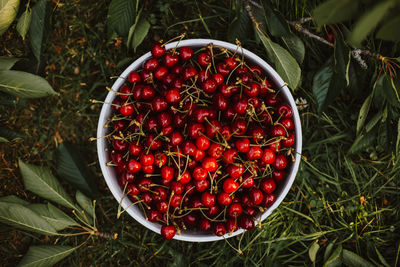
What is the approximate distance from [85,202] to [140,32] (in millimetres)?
1000

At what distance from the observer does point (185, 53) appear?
4.91 ft

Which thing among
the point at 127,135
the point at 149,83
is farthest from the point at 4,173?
the point at 149,83

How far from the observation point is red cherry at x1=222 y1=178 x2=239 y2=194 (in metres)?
1.43

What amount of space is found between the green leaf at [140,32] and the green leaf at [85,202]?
2.91ft

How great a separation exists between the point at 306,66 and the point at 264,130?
0.60 m

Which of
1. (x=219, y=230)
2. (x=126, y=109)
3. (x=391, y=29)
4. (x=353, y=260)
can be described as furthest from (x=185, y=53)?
(x=353, y=260)

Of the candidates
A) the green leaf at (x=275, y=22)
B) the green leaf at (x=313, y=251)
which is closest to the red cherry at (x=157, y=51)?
the green leaf at (x=275, y=22)

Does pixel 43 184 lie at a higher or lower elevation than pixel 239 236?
higher

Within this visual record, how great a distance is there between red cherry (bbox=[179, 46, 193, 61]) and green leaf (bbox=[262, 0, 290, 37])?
370 mm

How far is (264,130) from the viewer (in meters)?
1.52

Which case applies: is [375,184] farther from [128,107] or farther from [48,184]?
[48,184]

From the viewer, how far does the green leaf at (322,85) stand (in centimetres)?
164

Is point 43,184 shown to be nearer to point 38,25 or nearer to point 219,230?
point 38,25

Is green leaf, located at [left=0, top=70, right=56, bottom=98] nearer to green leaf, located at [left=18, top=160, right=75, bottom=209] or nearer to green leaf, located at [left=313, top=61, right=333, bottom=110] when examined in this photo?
green leaf, located at [left=18, top=160, right=75, bottom=209]
